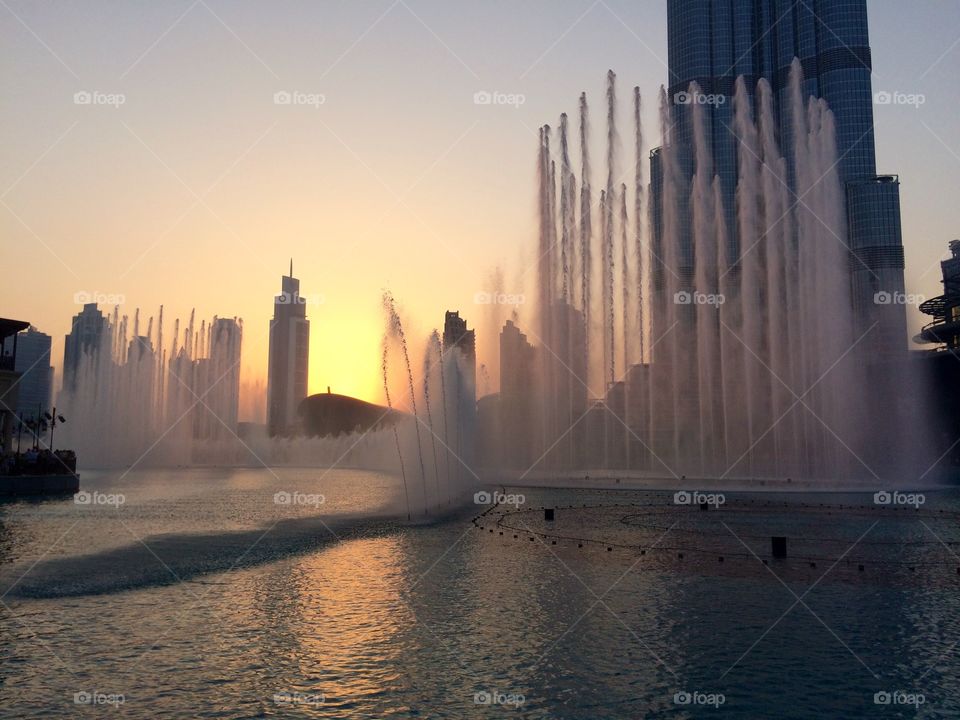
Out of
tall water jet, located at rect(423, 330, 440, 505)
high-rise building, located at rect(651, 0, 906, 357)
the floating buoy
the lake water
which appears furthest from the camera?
high-rise building, located at rect(651, 0, 906, 357)

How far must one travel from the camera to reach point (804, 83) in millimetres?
165625

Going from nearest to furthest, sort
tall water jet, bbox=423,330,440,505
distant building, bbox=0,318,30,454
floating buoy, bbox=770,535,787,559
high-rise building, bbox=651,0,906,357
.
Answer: floating buoy, bbox=770,535,787,559, tall water jet, bbox=423,330,440,505, distant building, bbox=0,318,30,454, high-rise building, bbox=651,0,906,357

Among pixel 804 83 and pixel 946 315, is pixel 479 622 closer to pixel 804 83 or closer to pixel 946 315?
pixel 946 315

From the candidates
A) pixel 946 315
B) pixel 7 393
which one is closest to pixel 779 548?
pixel 7 393

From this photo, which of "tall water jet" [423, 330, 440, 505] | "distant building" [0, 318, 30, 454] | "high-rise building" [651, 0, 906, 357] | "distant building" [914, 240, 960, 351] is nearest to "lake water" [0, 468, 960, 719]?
"tall water jet" [423, 330, 440, 505]

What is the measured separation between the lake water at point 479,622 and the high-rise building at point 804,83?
13557 cm

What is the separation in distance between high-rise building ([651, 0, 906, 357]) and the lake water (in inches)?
5337

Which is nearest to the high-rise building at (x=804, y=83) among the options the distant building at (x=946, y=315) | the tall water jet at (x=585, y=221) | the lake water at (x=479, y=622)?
the distant building at (x=946, y=315)

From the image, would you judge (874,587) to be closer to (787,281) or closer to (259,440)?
(787,281)

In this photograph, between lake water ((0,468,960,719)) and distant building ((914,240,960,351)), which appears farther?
distant building ((914,240,960,351))

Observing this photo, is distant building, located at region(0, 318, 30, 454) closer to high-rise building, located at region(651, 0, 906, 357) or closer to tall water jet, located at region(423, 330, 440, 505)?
tall water jet, located at region(423, 330, 440, 505)

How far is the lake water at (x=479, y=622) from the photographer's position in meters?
9.77

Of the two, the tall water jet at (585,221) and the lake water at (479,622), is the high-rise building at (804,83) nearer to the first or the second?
the tall water jet at (585,221)

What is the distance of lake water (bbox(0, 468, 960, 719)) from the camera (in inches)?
384
